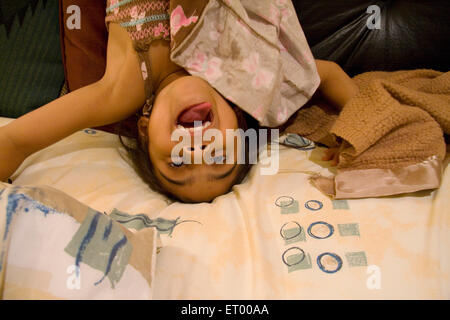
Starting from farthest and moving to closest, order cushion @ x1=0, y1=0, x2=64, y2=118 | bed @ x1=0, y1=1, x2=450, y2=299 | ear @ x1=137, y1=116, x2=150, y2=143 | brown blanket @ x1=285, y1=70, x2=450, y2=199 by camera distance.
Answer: cushion @ x1=0, y1=0, x2=64, y2=118, ear @ x1=137, y1=116, x2=150, y2=143, brown blanket @ x1=285, y1=70, x2=450, y2=199, bed @ x1=0, y1=1, x2=450, y2=299

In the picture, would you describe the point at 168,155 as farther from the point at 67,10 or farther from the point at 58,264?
the point at 67,10

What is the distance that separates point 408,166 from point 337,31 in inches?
18.5

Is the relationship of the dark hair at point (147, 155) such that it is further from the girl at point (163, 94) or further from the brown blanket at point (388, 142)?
the brown blanket at point (388, 142)

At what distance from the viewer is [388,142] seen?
0.76 m

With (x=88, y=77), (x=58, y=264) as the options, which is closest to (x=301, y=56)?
(x=88, y=77)

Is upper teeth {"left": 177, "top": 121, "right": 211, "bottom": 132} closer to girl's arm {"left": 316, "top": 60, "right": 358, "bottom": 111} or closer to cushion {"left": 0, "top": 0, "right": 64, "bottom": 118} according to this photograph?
girl's arm {"left": 316, "top": 60, "right": 358, "bottom": 111}

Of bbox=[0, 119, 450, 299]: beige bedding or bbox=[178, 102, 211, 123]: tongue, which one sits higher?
bbox=[178, 102, 211, 123]: tongue

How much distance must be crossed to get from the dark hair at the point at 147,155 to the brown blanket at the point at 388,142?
0.18 metres

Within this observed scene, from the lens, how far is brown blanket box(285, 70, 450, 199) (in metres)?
0.71

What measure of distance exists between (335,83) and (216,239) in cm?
53

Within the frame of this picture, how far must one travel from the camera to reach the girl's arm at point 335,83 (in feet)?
3.05

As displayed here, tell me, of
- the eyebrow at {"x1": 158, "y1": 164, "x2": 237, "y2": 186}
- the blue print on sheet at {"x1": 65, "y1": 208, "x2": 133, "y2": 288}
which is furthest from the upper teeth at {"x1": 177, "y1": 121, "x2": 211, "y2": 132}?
the blue print on sheet at {"x1": 65, "y1": 208, "x2": 133, "y2": 288}

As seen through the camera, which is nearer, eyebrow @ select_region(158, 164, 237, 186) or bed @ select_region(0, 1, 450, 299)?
bed @ select_region(0, 1, 450, 299)
